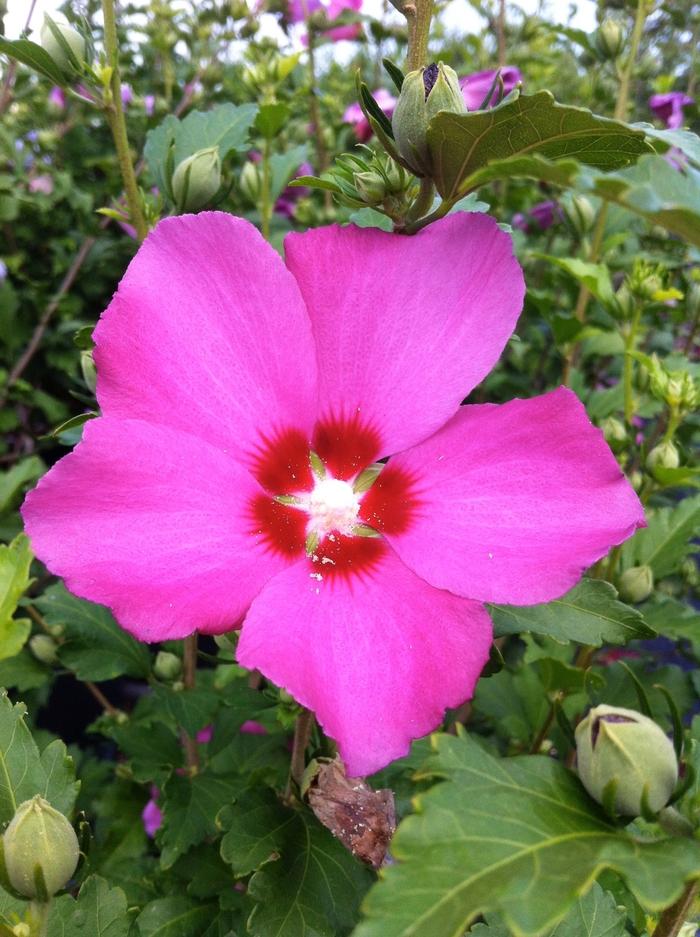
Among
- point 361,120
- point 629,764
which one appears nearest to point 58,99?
point 361,120

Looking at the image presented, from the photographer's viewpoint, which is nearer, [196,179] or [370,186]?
[370,186]

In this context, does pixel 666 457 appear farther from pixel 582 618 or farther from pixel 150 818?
pixel 150 818

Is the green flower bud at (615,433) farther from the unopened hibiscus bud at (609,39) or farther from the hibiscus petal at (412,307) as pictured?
the unopened hibiscus bud at (609,39)

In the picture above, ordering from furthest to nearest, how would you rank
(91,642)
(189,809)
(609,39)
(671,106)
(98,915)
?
(671,106)
(609,39)
(91,642)
(189,809)
(98,915)

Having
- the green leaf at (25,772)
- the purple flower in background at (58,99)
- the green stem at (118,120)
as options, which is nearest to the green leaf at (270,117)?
the green stem at (118,120)

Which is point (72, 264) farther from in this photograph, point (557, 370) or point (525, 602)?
point (525, 602)

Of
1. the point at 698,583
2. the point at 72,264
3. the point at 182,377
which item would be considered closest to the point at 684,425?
the point at 698,583
